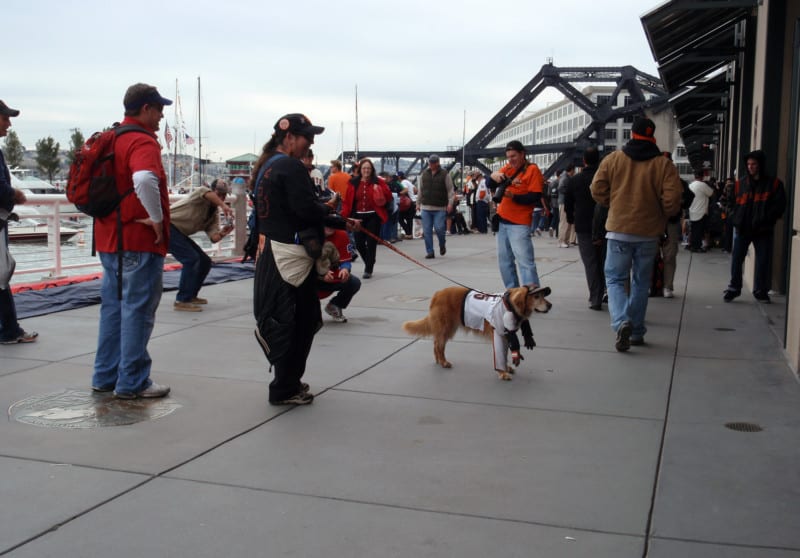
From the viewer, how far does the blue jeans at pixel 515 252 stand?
362 inches

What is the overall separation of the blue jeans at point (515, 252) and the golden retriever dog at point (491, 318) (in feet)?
9.18

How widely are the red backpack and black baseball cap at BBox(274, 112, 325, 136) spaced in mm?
1093

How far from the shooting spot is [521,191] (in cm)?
913

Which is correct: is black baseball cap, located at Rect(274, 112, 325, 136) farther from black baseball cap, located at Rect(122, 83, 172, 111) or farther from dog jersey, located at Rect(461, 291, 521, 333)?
dog jersey, located at Rect(461, 291, 521, 333)

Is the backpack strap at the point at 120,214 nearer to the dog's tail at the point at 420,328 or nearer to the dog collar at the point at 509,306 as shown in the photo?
the dog's tail at the point at 420,328

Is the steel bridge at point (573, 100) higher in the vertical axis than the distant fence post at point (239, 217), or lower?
higher

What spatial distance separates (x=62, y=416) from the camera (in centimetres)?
505

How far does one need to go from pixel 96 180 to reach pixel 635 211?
450cm

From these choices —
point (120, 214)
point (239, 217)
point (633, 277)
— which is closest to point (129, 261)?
point (120, 214)

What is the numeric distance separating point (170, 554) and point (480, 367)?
3.80m

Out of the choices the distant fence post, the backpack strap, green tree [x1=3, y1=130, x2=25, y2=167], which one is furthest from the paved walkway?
green tree [x1=3, y1=130, x2=25, y2=167]

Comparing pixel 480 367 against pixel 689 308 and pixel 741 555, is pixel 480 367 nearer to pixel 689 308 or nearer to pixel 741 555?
pixel 741 555

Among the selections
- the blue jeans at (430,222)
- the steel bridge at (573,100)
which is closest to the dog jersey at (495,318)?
the blue jeans at (430,222)

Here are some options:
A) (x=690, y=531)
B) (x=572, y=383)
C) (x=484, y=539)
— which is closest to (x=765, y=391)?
(x=572, y=383)
